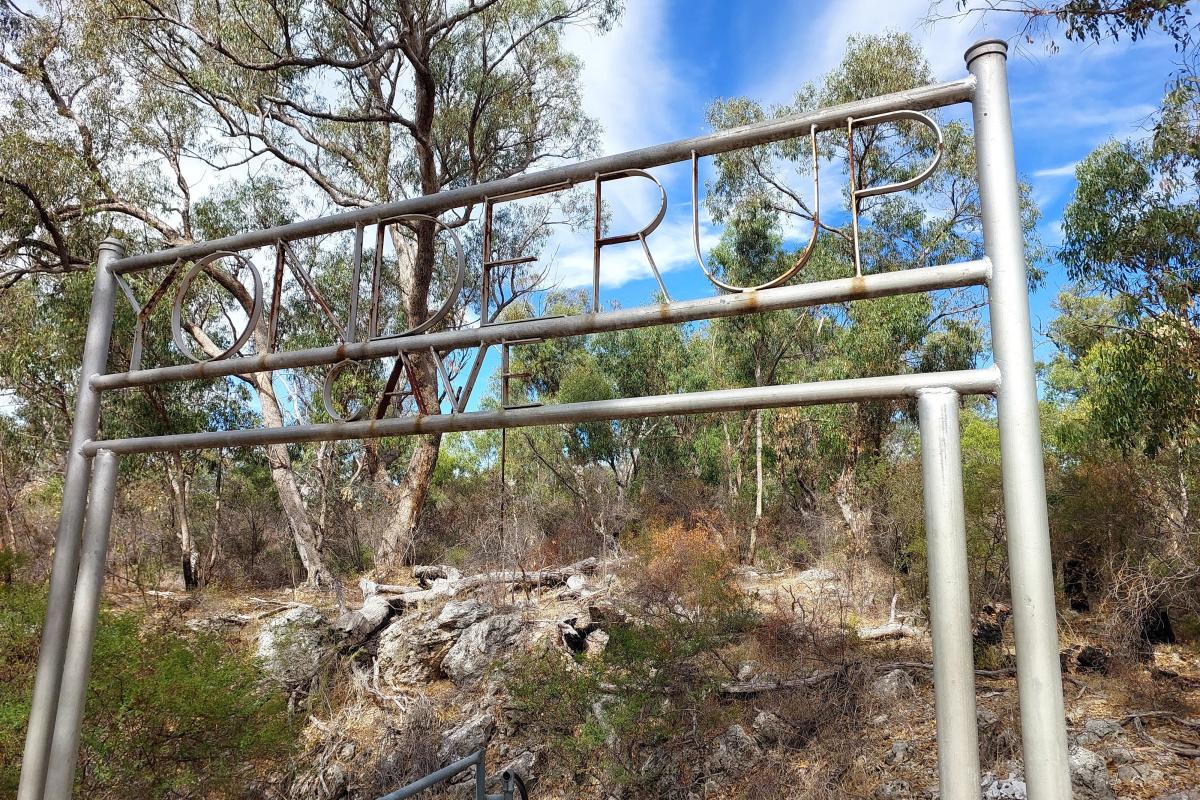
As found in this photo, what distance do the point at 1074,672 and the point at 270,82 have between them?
471 inches

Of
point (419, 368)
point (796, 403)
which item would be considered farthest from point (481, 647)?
point (796, 403)

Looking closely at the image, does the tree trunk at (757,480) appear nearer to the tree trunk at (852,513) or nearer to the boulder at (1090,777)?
the tree trunk at (852,513)

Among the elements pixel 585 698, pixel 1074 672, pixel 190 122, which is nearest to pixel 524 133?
pixel 190 122

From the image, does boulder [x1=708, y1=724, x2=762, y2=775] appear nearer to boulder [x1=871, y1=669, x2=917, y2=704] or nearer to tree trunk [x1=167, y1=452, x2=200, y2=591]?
boulder [x1=871, y1=669, x2=917, y2=704]

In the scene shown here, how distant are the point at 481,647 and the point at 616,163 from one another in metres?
7.55

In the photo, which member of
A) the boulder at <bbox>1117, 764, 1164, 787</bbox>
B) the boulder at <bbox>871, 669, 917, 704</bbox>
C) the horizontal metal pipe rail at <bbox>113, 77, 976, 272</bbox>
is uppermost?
the horizontal metal pipe rail at <bbox>113, 77, 976, 272</bbox>

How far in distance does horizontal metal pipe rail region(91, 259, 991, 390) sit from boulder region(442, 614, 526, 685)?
6541 mm

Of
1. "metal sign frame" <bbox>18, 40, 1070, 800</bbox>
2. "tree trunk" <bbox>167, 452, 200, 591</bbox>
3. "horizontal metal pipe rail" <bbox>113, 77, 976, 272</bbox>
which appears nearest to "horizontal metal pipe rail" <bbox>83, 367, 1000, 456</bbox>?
"metal sign frame" <bbox>18, 40, 1070, 800</bbox>

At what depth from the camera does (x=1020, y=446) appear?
1373mm

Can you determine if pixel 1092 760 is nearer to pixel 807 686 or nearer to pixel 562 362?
pixel 807 686

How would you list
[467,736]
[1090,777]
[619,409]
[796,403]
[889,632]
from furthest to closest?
[889,632], [467,736], [1090,777], [619,409], [796,403]

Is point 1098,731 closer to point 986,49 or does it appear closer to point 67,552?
point 986,49

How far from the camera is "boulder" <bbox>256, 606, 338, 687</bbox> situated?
843 centimetres

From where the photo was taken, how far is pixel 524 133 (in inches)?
528
